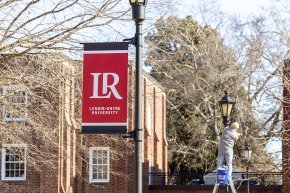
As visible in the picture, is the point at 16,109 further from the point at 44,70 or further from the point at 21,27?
the point at 21,27

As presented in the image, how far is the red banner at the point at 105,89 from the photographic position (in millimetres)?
11961

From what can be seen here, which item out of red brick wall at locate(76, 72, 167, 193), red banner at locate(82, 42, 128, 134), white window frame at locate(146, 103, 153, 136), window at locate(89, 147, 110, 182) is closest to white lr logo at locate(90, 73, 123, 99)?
red banner at locate(82, 42, 128, 134)

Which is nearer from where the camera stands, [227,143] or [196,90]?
[227,143]

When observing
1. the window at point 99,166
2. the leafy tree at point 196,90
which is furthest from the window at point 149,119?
the leafy tree at point 196,90

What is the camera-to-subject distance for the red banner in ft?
39.2

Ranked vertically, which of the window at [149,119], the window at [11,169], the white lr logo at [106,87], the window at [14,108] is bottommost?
the window at [11,169]

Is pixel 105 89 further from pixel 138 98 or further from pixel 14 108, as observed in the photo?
pixel 14 108

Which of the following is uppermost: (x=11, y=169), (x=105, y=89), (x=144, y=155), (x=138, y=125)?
(x=144, y=155)

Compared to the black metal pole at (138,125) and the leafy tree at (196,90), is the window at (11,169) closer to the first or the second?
the leafy tree at (196,90)

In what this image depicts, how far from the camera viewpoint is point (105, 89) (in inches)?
474

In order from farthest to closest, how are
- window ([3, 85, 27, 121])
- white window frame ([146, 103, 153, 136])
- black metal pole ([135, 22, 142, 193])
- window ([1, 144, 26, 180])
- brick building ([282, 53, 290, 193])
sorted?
1. white window frame ([146, 103, 153, 136])
2. window ([1, 144, 26, 180])
3. brick building ([282, 53, 290, 193])
4. window ([3, 85, 27, 121])
5. black metal pole ([135, 22, 142, 193])

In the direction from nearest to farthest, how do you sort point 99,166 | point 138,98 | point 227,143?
point 138,98 → point 227,143 → point 99,166

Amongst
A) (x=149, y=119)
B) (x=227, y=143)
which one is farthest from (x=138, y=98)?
(x=149, y=119)

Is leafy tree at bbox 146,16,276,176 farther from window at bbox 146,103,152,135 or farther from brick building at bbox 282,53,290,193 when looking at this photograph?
brick building at bbox 282,53,290,193
